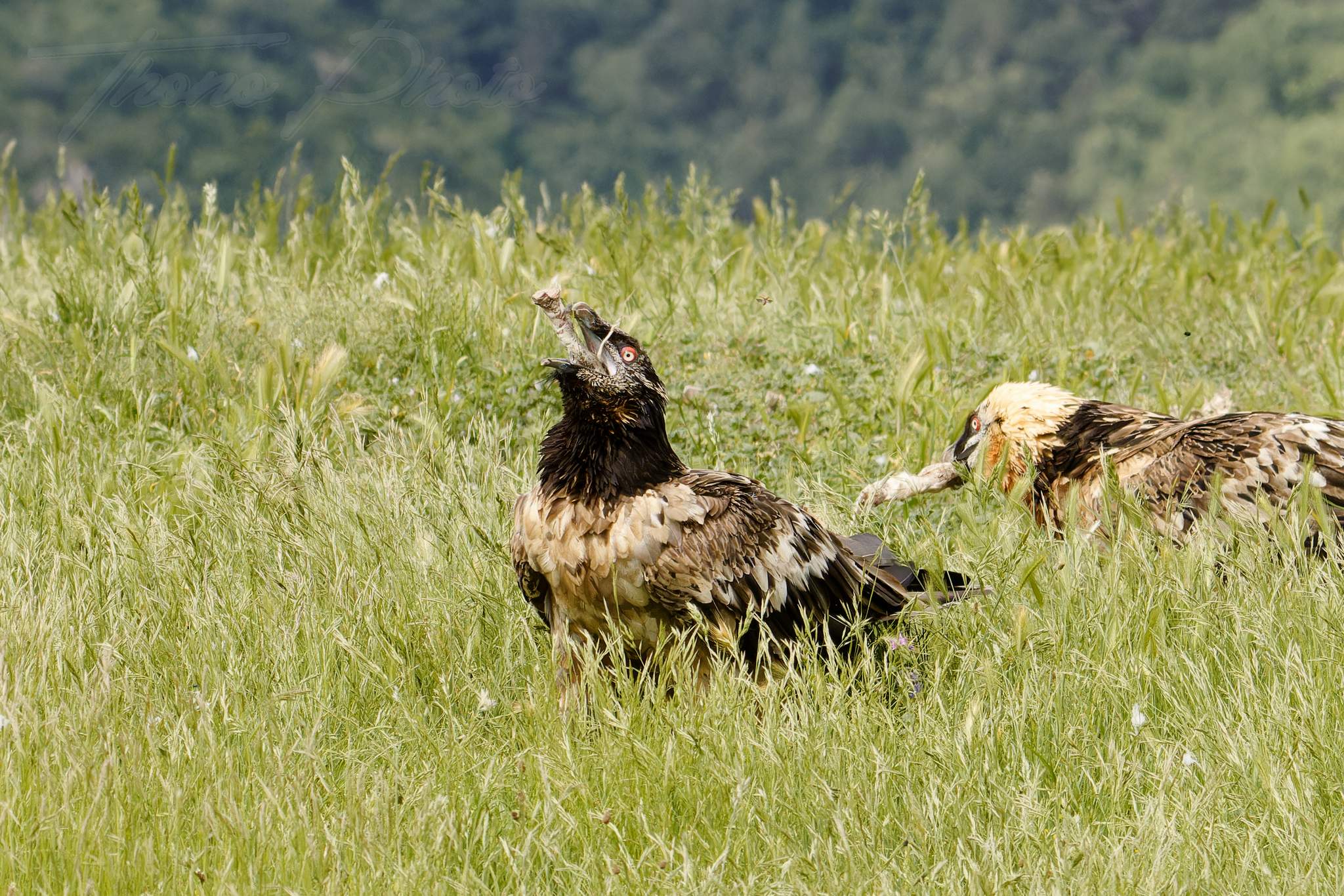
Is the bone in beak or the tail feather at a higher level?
the bone in beak

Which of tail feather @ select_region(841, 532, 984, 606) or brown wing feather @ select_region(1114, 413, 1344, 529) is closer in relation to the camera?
tail feather @ select_region(841, 532, 984, 606)

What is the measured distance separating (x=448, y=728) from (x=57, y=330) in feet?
12.5

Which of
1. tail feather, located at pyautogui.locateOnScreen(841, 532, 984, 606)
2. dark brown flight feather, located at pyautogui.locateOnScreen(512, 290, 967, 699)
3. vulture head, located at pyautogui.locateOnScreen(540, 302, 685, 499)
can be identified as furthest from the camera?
tail feather, located at pyautogui.locateOnScreen(841, 532, 984, 606)

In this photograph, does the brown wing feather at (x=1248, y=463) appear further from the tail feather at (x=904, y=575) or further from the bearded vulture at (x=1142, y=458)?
the tail feather at (x=904, y=575)

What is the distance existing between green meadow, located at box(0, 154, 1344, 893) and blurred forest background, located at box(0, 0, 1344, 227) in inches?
1262

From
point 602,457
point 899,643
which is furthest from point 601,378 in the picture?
point 899,643

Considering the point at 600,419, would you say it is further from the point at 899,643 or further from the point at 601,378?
the point at 899,643

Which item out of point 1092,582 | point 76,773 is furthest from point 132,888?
point 1092,582

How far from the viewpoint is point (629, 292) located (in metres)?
7.57

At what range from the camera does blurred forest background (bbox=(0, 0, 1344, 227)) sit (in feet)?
→ 139

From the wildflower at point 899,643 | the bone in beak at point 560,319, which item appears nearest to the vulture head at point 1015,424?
the wildflower at point 899,643

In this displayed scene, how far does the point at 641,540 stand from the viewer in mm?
3988

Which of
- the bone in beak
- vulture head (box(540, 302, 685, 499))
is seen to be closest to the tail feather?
vulture head (box(540, 302, 685, 499))

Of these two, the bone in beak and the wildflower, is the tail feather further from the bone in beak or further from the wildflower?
the bone in beak
